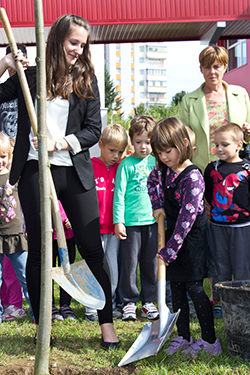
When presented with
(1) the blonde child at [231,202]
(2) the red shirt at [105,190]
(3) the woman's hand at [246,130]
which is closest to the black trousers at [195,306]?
(1) the blonde child at [231,202]

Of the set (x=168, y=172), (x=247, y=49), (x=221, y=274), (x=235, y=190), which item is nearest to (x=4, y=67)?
(x=168, y=172)

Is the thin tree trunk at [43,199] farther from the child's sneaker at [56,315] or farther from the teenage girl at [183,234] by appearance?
the child's sneaker at [56,315]

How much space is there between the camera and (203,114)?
3.58m

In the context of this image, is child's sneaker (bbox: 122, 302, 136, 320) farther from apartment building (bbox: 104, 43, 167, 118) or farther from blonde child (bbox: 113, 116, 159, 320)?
apartment building (bbox: 104, 43, 167, 118)

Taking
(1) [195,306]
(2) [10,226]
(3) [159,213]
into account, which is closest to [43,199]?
(3) [159,213]

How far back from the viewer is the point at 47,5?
887 cm

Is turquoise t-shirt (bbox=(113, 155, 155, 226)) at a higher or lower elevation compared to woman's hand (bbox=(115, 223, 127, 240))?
higher

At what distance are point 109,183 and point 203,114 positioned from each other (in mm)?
909

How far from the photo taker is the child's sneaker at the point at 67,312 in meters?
3.53

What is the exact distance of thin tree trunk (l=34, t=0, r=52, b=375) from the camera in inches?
79.3

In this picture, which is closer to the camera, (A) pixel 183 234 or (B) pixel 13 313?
(A) pixel 183 234

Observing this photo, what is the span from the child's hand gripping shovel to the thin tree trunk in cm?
18

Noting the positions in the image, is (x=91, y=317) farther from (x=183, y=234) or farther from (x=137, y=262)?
(x=183, y=234)

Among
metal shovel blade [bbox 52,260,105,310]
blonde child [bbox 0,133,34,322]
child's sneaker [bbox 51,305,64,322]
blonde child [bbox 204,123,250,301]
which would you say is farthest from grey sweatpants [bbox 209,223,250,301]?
blonde child [bbox 0,133,34,322]
